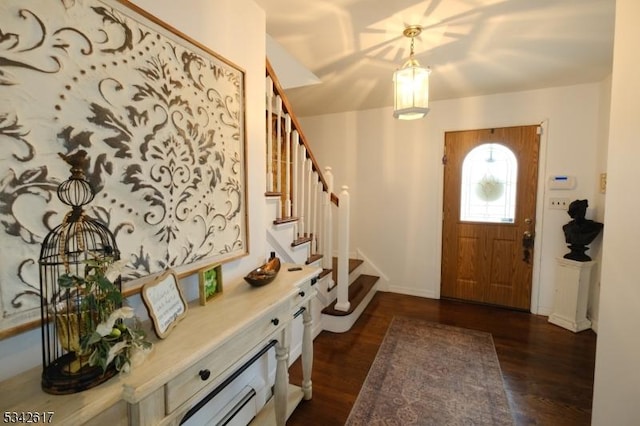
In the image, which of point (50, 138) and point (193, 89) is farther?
point (193, 89)

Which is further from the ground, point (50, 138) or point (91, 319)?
point (50, 138)

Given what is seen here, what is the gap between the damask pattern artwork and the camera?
0.73 meters

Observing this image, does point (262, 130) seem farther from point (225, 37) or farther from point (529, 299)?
point (529, 299)

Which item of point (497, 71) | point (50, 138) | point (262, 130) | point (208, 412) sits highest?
point (497, 71)

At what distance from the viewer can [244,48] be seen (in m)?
1.57

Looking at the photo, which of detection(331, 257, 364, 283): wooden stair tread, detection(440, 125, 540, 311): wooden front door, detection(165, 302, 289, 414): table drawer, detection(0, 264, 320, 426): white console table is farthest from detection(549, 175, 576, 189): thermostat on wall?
detection(165, 302, 289, 414): table drawer

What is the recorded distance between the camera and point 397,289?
12.3ft

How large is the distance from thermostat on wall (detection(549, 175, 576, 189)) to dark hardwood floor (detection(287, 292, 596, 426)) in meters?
1.44

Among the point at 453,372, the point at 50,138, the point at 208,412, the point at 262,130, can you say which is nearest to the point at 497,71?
the point at 262,130

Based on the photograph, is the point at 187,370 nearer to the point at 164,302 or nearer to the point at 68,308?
the point at 164,302

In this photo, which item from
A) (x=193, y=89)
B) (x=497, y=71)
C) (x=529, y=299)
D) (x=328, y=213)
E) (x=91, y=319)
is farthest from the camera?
(x=529, y=299)

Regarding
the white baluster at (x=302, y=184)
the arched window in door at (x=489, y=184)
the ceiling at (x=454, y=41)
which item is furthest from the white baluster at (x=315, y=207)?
the arched window in door at (x=489, y=184)

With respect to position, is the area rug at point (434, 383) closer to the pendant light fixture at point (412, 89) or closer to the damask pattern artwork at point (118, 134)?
the damask pattern artwork at point (118, 134)

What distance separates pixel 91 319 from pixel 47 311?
142 mm
